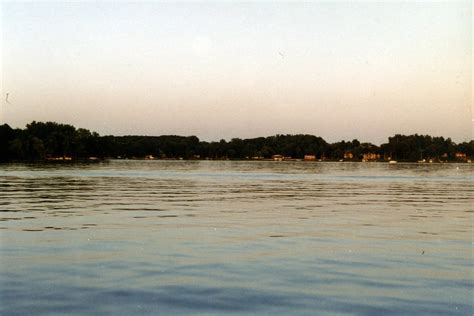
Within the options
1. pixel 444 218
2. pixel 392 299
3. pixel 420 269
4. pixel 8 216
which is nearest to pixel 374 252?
pixel 420 269

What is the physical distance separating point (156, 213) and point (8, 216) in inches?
279

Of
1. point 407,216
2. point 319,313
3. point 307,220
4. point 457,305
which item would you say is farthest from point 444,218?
point 319,313

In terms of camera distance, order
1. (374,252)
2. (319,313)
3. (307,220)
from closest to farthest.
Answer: (319,313)
(374,252)
(307,220)

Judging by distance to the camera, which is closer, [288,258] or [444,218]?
[288,258]

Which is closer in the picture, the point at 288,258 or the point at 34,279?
the point at 34,279

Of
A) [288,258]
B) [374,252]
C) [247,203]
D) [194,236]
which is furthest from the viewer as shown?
[247,203]

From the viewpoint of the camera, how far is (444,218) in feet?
96.1

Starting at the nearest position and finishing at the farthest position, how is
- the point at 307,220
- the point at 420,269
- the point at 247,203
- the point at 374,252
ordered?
the point at 420,269, the point at 374,252, the point at 307,220, the point at 247,203

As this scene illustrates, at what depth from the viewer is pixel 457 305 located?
11805 millimetres

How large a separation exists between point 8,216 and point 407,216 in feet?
65.4

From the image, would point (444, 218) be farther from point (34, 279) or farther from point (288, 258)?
point (34, 279)

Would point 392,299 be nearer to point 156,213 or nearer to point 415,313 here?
point 415,313

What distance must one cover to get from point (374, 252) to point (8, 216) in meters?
17.8

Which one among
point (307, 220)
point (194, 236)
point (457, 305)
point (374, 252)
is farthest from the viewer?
point (307, 220)
